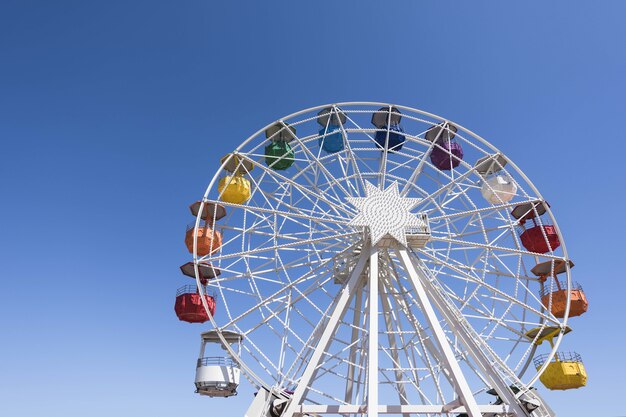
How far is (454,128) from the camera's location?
16.0 m

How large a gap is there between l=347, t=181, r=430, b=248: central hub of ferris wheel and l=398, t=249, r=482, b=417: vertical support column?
526 millimetres

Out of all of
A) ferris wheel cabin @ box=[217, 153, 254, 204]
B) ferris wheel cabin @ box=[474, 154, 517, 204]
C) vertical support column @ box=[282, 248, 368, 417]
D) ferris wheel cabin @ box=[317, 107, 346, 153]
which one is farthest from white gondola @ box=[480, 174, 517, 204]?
ferris wheel cabin @ box=[217, 153, 254, 204]

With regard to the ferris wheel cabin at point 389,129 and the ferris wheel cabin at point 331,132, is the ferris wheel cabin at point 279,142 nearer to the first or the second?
the ferris wheel cabin at point 331,132

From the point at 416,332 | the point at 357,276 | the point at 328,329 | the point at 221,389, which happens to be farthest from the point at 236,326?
the point at 416,332

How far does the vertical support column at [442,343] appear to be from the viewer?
10.3 meters

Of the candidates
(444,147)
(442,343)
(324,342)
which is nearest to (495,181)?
(444,147)

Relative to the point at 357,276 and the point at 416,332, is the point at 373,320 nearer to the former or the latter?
the point at 357,276

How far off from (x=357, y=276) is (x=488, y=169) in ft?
23.5

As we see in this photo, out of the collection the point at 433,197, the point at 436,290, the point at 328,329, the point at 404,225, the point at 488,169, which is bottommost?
the point at 328,329

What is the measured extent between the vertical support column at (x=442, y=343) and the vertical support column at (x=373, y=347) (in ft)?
2.89

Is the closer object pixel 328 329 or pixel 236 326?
pixel 328 329

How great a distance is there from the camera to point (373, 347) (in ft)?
36.3

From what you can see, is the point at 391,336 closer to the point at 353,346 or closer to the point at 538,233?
the point at 353,346

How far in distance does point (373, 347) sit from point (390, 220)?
12.6 ft
